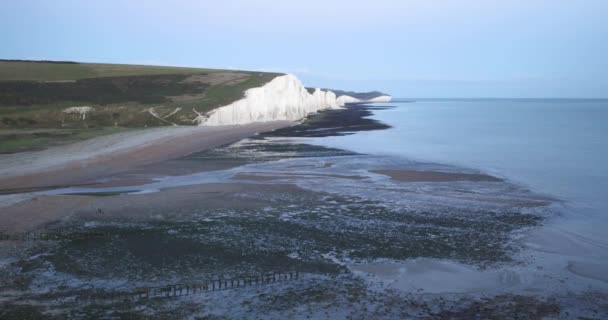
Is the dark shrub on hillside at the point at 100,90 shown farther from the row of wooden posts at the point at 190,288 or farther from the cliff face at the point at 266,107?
the row of wooden posts at the point at 190,288

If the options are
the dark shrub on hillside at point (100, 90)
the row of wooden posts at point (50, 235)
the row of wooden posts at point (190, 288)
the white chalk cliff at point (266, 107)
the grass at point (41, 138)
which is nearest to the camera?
the row of wooden posts at point (190, 288)

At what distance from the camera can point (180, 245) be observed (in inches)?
523

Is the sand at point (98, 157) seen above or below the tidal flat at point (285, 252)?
above

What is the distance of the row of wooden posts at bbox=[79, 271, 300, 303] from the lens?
9.76 m

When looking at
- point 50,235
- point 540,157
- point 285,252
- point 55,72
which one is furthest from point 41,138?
point 55,72

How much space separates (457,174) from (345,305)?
→ 17675mm

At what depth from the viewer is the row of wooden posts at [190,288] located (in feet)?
32.0

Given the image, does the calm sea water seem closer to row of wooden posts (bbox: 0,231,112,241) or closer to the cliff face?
row of wooden posts (bbox: 0,231,112,241)

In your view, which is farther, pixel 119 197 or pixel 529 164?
pixel 529 164

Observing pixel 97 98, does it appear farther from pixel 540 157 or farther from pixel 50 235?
pixel 50 235

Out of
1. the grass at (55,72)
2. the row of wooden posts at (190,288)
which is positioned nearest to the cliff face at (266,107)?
the grass at (55,72)

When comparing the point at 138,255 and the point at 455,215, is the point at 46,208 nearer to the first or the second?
the point at 138,255

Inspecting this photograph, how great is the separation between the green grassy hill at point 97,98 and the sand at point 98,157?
3.53m

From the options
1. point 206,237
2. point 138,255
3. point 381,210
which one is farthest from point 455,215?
point 138,255
